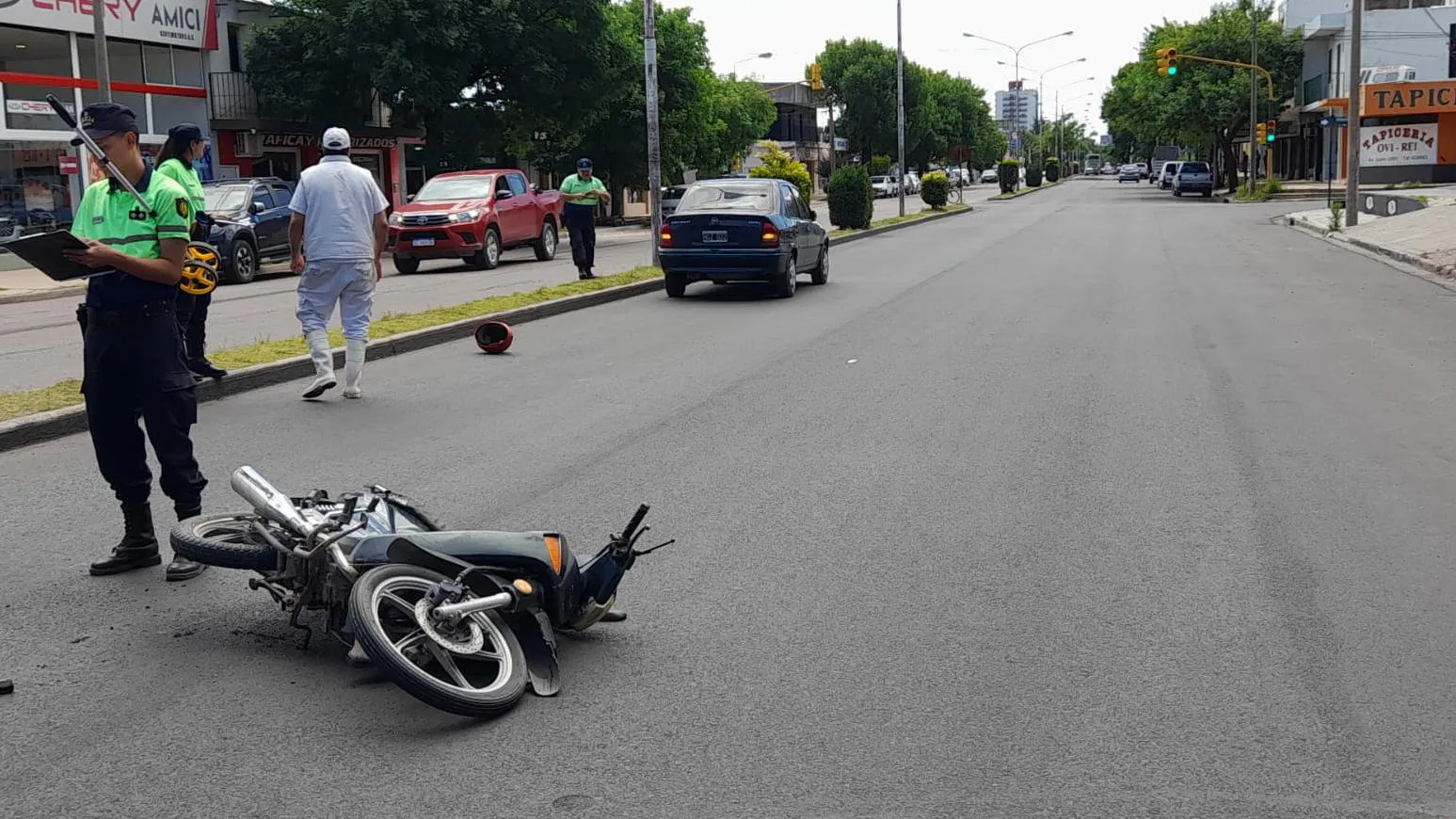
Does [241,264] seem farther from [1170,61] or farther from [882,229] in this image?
[1170,61]

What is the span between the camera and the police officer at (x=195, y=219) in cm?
909

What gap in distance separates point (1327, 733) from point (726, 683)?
1.81 metres

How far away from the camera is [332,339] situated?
13391 millimetres

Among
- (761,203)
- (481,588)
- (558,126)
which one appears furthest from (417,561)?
(558,126)

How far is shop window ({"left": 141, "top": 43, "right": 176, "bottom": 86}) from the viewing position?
3256cm

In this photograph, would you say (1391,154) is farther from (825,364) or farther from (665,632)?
(665,632)

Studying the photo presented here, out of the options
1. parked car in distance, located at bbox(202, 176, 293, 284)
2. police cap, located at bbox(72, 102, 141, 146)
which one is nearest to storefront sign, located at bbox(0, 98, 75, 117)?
parked car in distance, located at bbox(202, 176, 293, 284)

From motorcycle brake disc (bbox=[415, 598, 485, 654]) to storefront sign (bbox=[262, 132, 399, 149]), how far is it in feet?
109

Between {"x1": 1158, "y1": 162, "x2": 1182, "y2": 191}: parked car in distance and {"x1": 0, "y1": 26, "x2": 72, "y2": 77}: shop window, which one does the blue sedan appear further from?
{"x1": 1158, "y1": 162, "x2": 1182, "y2": 191}: parked car in distance

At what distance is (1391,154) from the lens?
62688 mm

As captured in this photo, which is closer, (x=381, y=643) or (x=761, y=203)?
(x=381, y=643)

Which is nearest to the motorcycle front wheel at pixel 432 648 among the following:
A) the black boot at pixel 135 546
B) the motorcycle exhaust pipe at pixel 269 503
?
the motorcycle exhaust pipe at pixel 269 503

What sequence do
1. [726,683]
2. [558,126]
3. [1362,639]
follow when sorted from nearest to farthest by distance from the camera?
1. [726,683]
2. [1362,639]
3. [558,126]

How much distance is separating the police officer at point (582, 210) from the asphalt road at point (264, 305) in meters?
1.14
